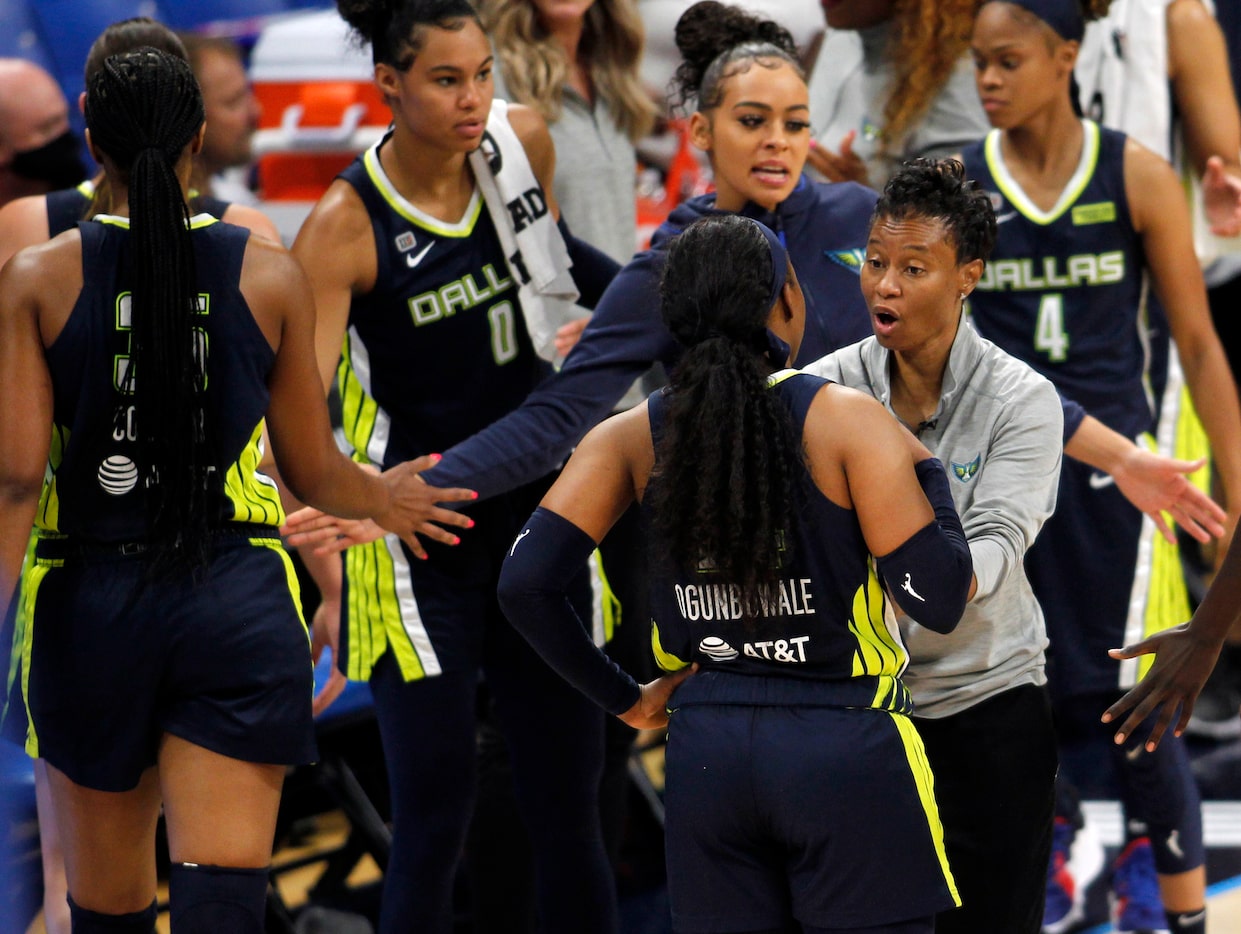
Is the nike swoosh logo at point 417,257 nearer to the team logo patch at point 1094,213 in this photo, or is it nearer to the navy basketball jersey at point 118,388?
the navy basketball jersey at point 118,388

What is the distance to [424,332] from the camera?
127 inches

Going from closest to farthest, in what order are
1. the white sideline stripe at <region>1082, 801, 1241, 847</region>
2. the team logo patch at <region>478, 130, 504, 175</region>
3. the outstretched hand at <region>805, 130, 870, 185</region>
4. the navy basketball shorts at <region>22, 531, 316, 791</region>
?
1. the navy basketball shorts at <region>22, 531, 316, 791</region>
2. the team logo patch at <region>478, 130, 504, 175</region>
3. the outstretched hand at <region>805, 130, 870, 185</region>
4. the white sideline stripe at <region>1082, 801, 1241, 847</region>

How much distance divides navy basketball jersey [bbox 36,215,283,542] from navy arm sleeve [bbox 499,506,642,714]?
0.47 m

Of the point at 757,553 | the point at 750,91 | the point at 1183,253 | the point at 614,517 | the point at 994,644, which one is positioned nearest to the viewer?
the point at 757,553

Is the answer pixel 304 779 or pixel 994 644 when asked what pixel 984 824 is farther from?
pixel 304 779

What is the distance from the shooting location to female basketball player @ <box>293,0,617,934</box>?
313cm

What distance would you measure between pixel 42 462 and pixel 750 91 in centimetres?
144

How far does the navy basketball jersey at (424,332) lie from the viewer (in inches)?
126

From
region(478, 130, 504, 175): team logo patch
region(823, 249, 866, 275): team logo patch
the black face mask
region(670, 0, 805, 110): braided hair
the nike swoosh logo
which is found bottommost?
region(823, 249, 866, 275): team logo patch

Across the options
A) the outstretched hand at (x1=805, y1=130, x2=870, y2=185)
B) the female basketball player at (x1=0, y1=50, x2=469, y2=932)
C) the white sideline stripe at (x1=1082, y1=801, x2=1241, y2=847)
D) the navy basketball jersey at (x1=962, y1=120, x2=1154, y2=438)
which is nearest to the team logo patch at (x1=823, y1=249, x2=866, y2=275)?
the navy basketball jersey at (x1=962, y1=120, x2=1154, y2=438)

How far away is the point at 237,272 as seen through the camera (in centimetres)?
252

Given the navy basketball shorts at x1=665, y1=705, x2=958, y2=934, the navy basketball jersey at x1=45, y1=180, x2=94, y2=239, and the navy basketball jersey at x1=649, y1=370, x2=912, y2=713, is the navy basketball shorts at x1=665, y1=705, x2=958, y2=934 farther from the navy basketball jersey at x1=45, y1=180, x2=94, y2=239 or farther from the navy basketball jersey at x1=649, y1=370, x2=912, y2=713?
the navy basketball jersey at x1=45, y1=180, x2=94, y2=239

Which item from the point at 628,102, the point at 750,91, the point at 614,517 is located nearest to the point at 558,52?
the point at 628,102

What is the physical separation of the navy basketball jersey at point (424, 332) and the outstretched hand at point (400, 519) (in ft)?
0.86
